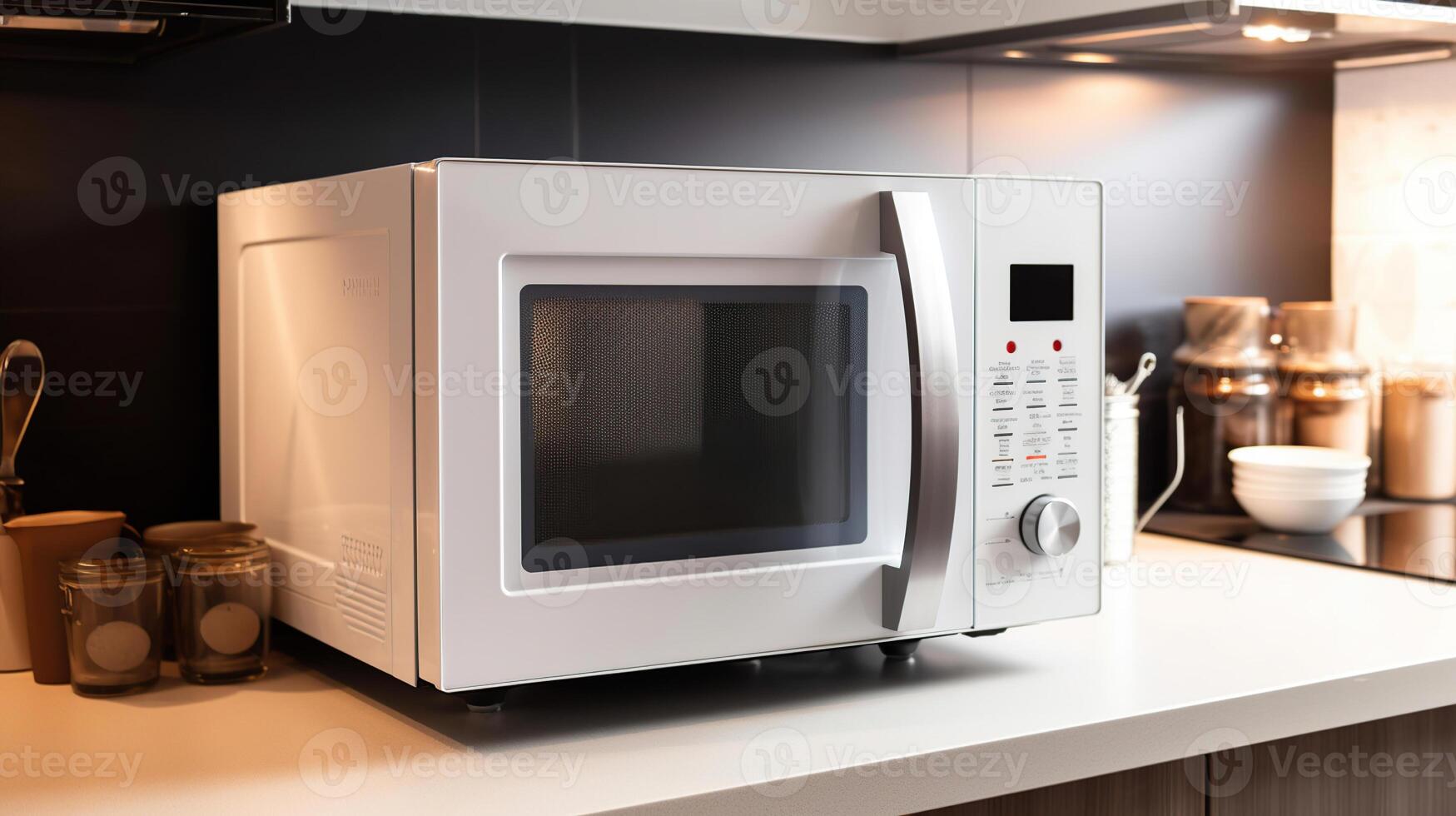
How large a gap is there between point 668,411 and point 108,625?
42cm

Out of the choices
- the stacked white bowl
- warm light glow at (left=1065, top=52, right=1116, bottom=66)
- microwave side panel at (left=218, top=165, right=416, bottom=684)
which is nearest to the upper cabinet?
warm light glow at (left=1065, top=52, right=1116, bottom=66)

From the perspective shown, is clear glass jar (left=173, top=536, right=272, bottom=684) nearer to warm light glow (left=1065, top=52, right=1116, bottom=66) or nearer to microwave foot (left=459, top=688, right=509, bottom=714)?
microwave foot (left=459, top=688, right=509, bottom=714)

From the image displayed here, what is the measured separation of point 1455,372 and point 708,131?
1.01m

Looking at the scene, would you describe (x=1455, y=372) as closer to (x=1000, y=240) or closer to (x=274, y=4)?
(x=1000, y=240)

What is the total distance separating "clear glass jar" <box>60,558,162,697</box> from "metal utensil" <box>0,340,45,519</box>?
0.11 metres

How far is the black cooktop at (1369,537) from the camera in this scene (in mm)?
1400

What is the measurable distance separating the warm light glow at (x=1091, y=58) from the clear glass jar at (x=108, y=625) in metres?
1.09

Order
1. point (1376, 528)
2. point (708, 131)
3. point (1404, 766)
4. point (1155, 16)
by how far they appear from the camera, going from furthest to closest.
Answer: point (1376, 528) < point (708, 131) < point (1155, 16) < point (1404, 766)

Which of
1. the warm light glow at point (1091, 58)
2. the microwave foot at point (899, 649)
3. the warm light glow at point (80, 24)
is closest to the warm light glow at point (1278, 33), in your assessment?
the warm light glow at point (1091, 58)

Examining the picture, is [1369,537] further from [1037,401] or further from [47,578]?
[47,578]

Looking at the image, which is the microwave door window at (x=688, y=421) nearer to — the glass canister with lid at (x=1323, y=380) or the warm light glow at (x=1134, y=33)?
the warm light glow at (x=1134, y=33)

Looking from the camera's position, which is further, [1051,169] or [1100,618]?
[1051,169]

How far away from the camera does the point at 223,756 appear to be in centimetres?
84

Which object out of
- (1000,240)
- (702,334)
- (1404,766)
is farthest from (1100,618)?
(702,334)
